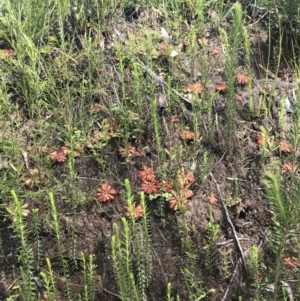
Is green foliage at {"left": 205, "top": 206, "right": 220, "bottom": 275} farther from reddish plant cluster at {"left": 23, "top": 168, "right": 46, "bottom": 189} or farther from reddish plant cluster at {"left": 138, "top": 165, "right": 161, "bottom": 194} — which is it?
reddish plant cluster at {"left": 23, "top": 168, "right": 46, "bottom": 189}

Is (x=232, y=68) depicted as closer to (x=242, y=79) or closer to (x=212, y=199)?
(x=242, y=79)

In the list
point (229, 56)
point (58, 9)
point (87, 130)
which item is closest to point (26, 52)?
point (58, 9)

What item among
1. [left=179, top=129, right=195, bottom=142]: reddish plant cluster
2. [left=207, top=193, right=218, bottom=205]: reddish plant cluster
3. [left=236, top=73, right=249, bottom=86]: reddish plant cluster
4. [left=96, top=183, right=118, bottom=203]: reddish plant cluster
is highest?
[left=236, top=73, right=249, bottom=86]: reddish plant cluster

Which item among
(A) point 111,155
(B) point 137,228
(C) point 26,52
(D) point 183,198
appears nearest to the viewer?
(B) point 137,228

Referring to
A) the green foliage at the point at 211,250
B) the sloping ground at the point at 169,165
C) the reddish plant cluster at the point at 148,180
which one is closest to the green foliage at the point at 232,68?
the sloping ground at the point at 169,165

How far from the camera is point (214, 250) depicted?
2816mm

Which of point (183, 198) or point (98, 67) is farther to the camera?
point (98, 67)

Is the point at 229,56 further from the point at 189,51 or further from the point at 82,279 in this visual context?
the point at 82,279

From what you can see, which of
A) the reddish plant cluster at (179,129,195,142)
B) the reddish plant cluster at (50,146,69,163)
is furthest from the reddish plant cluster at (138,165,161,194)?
the reddish plant cluster at (50,146,69,163)

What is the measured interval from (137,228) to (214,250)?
1.47 ft

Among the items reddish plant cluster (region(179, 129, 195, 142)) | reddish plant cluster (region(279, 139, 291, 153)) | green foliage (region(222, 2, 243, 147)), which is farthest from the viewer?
reddish plant cluster (region(179, 129, 195, 142))

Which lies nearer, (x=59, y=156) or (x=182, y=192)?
(x=182, y=192)

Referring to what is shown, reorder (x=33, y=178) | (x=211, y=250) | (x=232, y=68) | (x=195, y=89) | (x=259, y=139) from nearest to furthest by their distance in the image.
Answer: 1. (x=211, y=250)
2. (x=232, y=68)
3. (x=33, y=178)
4. (x=259, y=139)
5. (x=195, y=89)

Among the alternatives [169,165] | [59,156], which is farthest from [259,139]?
[59,156]
